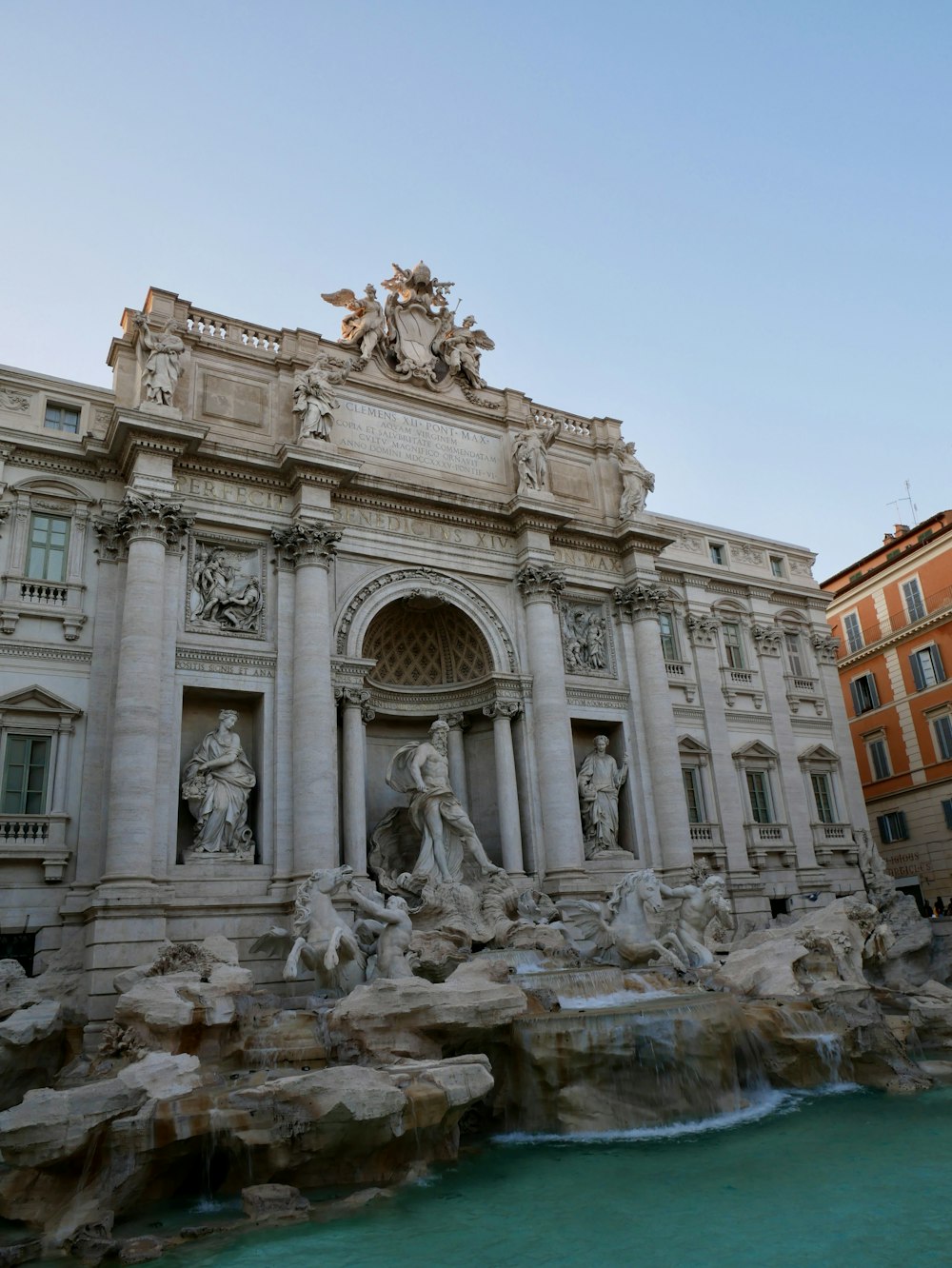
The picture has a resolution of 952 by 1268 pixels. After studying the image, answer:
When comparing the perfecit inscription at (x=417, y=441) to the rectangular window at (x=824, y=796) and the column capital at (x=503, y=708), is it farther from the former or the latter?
the rectangular window at (x=824, y=796)

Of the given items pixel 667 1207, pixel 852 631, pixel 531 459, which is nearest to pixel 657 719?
pixel 531 459

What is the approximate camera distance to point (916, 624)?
3050 cm

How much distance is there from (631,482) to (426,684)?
24.5ft

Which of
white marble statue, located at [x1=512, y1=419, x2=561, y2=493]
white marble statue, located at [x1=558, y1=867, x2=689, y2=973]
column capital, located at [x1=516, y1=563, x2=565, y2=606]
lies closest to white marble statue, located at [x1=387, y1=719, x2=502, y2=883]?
white marble statue, located at [x1=558, y1=867, x2=689, y2=973]

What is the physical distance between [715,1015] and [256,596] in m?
11.2

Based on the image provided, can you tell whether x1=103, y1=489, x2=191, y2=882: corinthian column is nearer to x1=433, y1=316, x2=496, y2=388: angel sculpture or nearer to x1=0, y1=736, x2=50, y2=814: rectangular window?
x1=0, y1=736, x2=50, y2=814: rectangular window

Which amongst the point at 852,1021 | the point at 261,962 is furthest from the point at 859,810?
the point at 261,962

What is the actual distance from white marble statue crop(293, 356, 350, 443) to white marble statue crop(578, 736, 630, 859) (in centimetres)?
919

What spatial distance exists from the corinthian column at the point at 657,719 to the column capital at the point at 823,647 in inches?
254

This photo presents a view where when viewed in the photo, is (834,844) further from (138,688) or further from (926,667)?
(138,688)

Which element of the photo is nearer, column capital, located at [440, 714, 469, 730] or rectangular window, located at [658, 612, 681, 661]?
column capital, located at [440, 714, 469, 730]

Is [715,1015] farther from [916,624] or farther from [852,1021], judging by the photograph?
[916,624]

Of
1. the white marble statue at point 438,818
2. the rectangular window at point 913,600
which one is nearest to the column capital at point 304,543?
the white marble statue at point 438,818

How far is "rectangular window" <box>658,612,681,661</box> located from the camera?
25.2m
